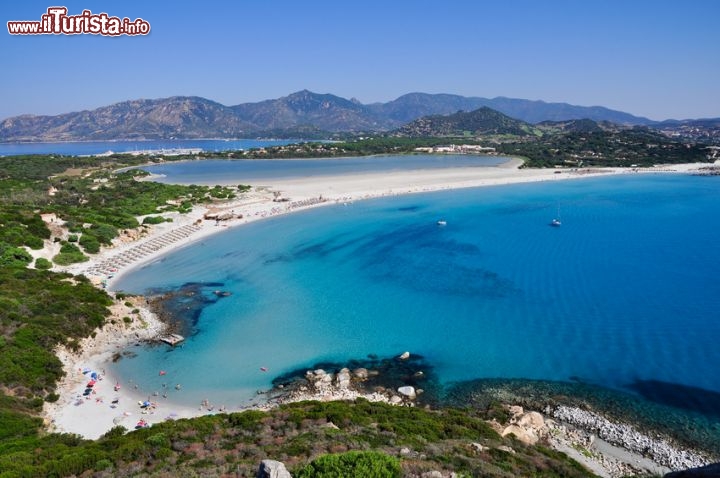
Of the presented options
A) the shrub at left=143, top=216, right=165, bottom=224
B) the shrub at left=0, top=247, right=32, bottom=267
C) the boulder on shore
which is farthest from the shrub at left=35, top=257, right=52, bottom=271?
the boulder on shore

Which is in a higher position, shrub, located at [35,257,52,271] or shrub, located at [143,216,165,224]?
shrub, located at [143,216,165,224]

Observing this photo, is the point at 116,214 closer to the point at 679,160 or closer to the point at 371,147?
the point at 371,147

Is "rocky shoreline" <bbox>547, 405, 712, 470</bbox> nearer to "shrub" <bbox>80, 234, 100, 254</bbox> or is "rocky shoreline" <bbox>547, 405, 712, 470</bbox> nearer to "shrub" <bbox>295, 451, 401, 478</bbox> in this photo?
"shrub" <bbox>295, 451, 401, 478</bbox>

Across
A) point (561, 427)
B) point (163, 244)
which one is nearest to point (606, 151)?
point (163, 244)

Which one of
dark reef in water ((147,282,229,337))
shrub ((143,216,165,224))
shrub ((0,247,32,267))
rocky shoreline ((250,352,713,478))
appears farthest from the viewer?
shrub ((143,216,165,224))

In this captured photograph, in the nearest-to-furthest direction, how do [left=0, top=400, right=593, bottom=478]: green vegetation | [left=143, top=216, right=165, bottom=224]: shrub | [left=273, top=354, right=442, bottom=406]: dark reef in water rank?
[left=0, top=400, right=593, bottom=478]: green vegetation, [left=273, top=354, right=442, bottom=406]: dark reef in water, [left=143, top=216, right=165, bottom=224]: shrub
